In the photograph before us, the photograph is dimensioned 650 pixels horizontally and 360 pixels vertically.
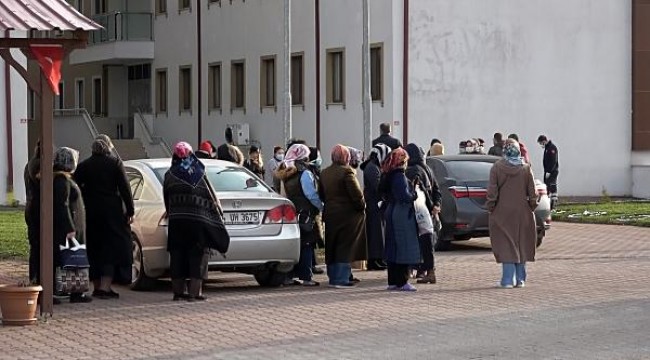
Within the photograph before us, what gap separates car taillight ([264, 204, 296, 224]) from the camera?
1616 centimetres

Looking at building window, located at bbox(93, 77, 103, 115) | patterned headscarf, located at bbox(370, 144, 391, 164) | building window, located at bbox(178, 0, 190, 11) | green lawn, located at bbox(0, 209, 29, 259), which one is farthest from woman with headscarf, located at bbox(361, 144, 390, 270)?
building window, located at bbox(93, 77, 103, 115)

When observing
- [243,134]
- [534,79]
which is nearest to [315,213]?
[534,79]

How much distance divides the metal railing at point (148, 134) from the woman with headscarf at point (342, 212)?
34.4 meters

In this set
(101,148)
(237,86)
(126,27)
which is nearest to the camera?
(101,148)

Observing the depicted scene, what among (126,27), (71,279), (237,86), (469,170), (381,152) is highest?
(126,27)

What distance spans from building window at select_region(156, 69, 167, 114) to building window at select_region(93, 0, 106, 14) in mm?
3824

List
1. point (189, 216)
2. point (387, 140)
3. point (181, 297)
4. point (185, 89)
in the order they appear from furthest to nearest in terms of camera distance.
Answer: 1. point (185, 89)
2. point (387, 140)
3. point (181, 297)
4. point (189, 216)

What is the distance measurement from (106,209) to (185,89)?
35.5m

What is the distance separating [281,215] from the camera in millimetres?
16250

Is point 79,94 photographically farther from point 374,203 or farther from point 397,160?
point 397,160

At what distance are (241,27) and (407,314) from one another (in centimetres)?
3285

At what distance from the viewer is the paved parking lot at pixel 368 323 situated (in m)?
11.7

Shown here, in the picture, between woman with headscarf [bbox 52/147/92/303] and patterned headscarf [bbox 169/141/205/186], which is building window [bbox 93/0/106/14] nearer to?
patterned headscarf [bbox 169/141/205/186]

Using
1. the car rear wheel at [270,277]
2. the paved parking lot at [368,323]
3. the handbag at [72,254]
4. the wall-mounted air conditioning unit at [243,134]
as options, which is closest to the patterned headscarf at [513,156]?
the paved parking lot at [368,323]
